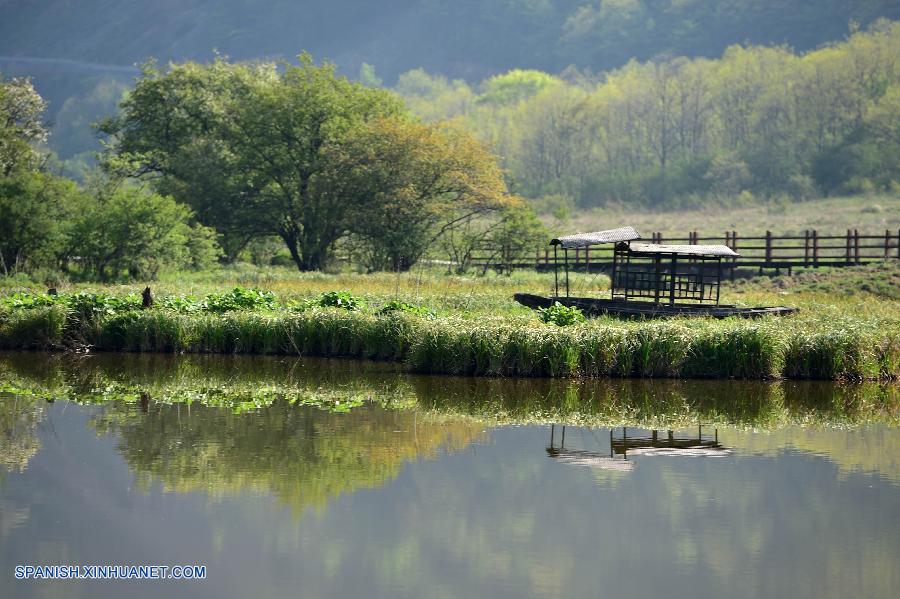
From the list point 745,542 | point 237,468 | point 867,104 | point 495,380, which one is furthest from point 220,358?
point 867,104

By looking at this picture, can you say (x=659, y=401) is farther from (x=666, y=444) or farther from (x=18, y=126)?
(x=18, y=126)

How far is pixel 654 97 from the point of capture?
396 feet

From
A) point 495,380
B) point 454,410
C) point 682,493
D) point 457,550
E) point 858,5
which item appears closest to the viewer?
point 457,550

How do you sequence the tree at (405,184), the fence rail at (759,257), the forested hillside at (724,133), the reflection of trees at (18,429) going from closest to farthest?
the reflection of trees at (18,429) < the fence rail at (759,257) < the tree at (405,184) < the forested hillside at (724,133)

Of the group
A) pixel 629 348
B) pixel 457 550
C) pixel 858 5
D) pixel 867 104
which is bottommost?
pixel 457 550

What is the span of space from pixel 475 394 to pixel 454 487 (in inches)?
247

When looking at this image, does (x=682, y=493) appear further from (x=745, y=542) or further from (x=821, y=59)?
(x=821, y=59)

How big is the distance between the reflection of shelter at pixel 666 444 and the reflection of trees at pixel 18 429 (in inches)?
312

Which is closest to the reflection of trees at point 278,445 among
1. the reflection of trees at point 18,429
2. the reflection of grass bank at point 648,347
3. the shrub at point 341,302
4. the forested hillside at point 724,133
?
the reflection of trees at point 18,429

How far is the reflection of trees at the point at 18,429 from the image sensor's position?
1544 centimetres

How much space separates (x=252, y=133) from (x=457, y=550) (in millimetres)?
40946

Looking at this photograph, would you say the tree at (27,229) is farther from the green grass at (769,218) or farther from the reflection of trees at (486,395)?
the green grass at (769,218)

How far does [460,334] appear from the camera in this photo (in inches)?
878

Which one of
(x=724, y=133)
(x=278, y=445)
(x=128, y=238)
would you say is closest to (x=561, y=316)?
(x=278, y=445)
